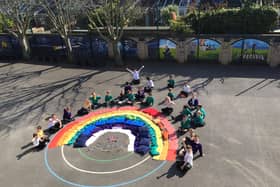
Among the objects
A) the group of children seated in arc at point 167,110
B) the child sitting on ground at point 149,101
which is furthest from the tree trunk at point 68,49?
the child sitting on ground at point 149,101

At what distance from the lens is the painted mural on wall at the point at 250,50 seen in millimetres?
24109

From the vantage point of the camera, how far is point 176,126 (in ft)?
53.0

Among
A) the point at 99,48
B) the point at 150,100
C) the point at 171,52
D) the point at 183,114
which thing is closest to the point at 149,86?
the point at 150,100

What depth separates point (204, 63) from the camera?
26.2 metres

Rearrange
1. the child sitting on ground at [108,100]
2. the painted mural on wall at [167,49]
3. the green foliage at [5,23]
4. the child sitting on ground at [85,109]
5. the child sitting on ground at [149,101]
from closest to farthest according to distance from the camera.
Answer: the child sitting on ground at [85,109], the child sitting on ground at [149,101], the child sitting on ground at [108,100], the painted mural on wall at [167,49], the green foliage at [5,23]

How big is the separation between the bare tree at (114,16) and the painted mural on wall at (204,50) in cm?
667

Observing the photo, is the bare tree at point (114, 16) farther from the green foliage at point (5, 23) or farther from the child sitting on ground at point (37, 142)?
the child sitting on ground at point (37, 142)

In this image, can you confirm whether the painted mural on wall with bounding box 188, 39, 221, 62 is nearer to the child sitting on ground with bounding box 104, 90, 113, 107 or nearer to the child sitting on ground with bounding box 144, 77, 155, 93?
the child sitting on ground with bounding box 144, 77, 155, 93

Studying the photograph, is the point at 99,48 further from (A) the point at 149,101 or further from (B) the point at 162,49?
(A) the point at 149,101

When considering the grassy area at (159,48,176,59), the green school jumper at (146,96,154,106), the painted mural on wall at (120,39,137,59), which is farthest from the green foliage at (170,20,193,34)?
the green school jumper at (146,96,154,106)

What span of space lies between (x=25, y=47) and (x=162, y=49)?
620 inches

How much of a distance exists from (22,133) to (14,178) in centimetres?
415

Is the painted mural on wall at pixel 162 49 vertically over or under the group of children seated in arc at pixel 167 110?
over

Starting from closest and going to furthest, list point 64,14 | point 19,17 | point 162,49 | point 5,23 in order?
1. point 162,49
2. point 64,14
3. point 5,23
4. point 19,17
